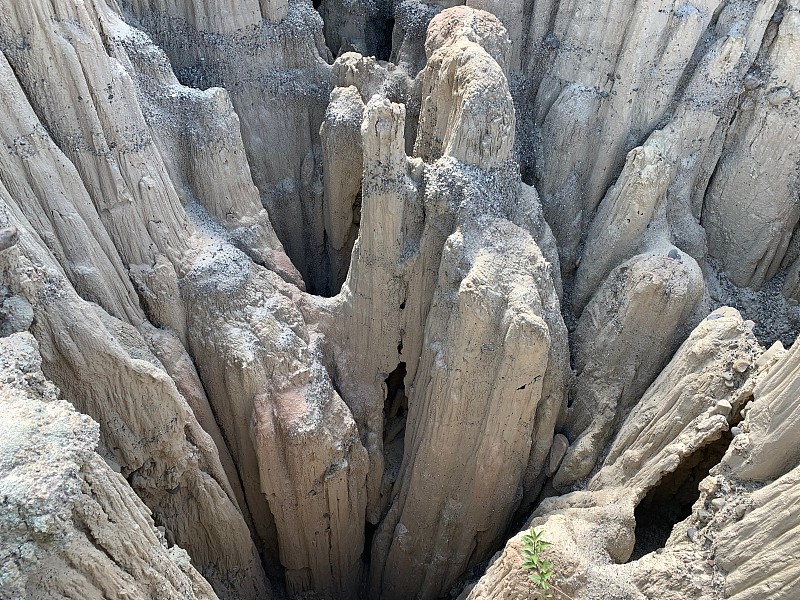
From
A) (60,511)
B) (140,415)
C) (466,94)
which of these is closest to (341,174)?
(466,94)

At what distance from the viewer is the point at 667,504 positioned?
21.5 ft

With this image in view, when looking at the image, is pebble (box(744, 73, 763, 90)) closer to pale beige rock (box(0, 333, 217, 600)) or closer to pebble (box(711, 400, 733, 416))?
pebble (box(711, 400, 733, 416))

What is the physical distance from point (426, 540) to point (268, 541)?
204 cm

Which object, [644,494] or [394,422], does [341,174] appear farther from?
[644,494]

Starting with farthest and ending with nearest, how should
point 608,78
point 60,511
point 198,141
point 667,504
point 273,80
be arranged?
point 273,80 < point 608,78 < point 198,141 < point 667,504 < point 60,511

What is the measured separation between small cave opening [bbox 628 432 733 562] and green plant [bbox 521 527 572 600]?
1.61 metres

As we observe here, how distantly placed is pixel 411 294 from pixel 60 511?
4330 mm

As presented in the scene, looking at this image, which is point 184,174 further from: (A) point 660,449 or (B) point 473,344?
(A) point 660,449

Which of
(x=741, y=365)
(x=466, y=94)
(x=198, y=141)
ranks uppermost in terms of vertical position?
(x=466, y=94)

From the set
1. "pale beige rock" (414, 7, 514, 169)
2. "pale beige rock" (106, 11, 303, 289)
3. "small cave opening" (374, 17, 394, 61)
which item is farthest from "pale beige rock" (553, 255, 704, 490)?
"small cave opening" (374, 17, 394, 61)

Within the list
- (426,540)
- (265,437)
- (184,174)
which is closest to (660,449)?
(426,540)

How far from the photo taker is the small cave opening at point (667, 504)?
20.0 feet

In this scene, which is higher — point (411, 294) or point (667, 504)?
point (411, 294)

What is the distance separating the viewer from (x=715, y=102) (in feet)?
24.6
